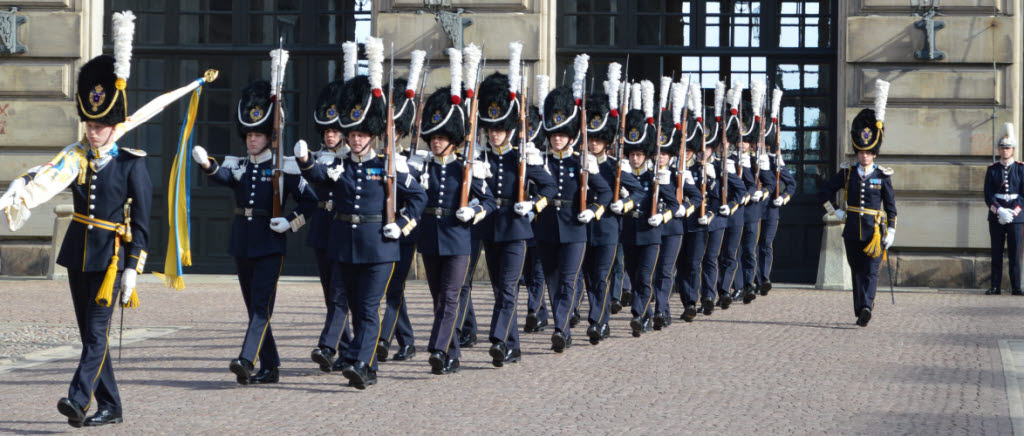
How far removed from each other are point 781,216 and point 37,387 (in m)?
10.9

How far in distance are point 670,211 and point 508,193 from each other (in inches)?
99.1

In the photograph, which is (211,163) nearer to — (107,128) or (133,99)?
(107,128)

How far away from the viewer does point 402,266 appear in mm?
9008

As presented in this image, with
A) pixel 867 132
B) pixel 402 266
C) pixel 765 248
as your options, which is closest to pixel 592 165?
pixel 402 266

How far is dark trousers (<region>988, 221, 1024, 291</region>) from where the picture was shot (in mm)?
15641

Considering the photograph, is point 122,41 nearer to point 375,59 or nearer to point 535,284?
point 375,59

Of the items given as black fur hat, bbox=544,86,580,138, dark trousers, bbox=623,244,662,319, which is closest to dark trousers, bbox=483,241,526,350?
black fur hat, bbox=544,86,580,138

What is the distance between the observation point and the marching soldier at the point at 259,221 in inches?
314

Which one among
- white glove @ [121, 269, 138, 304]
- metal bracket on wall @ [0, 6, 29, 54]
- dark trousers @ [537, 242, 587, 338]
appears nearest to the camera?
white glove @ [121, 269, 138, 304]

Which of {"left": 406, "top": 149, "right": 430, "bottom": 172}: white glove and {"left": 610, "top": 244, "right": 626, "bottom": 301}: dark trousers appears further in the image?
{"left": 610, "top": 244, "right": 626, "bottom": 301}: dark trousers

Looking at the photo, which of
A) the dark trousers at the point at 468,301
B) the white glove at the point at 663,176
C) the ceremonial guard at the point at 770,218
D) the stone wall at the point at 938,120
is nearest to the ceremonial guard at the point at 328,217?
the dark trousers at the point at 468,301

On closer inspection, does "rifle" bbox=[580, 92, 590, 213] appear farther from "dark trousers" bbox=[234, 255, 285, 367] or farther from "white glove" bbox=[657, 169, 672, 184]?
"dark trousers" bbox=[234, 255, 285, 367]

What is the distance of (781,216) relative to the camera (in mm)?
17281

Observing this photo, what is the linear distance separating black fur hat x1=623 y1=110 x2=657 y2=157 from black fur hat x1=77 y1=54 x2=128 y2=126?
5554 mm
